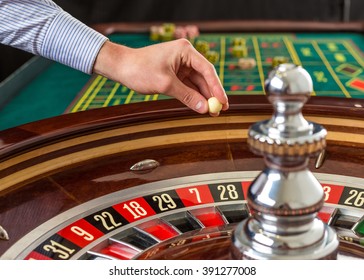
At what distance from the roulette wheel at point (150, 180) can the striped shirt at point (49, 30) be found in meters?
0.19

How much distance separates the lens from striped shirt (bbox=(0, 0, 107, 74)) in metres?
1.56

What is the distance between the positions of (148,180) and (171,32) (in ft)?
7.73

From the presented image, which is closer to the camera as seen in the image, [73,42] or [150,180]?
[150,180]

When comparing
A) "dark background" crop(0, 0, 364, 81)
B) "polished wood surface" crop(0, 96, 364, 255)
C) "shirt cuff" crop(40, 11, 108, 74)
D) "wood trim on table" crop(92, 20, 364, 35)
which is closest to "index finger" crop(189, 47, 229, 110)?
"polished wood surface" crop(0, 96, 364, 255)

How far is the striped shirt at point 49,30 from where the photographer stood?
156 cm

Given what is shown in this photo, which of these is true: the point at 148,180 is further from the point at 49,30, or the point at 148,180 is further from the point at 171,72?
the point at 49,30

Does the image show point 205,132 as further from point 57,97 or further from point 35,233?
point 57,97

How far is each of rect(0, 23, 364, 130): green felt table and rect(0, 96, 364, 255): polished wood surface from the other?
0.56 m

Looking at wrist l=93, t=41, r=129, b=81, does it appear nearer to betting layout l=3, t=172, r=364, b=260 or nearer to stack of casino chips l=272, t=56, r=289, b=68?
betting layout l=3, t=172, r=364, b=260

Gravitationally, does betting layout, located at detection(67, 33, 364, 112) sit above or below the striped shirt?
below

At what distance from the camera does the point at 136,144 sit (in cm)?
143

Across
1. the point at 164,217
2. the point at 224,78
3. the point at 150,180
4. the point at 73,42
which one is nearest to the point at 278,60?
the point at 224,78

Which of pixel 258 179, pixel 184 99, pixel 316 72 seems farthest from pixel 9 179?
pixel 316 72

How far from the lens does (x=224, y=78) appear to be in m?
2.56
